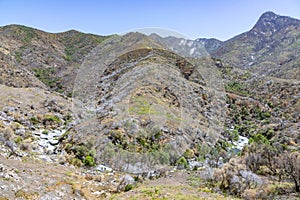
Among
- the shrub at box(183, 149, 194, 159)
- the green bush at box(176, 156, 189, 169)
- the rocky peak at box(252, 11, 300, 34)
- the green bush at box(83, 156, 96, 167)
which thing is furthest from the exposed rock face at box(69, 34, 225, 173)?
the rocky peak at box(252, 11, 300, 34)

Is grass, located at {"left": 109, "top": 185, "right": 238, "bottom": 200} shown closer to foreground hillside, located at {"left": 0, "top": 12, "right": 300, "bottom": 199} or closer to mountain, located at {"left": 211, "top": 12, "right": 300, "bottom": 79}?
foreground hillside, located at {"left": 0, "top": 12, "right": 300, "bottom": 199}

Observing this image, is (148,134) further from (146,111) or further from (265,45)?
(265,45)

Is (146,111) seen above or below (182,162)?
above

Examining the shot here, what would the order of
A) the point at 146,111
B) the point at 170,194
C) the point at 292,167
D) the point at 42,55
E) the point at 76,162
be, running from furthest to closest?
the point at 42,55, the point at 146,111, the point at 76,162, the point at 292,167, the point at 170,194

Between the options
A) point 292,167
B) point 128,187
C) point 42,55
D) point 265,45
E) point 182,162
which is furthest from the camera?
point 265,45

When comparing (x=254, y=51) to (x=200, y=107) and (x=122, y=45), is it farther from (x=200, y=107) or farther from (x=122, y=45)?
(x=200, y=107)

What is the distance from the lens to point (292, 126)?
1270 inches

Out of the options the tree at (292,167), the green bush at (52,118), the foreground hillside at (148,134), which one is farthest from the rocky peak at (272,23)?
the tree at (292,167)

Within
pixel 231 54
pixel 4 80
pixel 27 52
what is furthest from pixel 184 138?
pixel 231 54

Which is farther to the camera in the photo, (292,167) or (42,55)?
(42,55)

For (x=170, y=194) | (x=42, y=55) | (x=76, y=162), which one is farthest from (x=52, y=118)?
(x=42, y=55)

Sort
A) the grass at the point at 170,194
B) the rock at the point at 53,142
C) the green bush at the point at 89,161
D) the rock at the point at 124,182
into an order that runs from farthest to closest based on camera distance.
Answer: the rock at the point at 53,142, the green bush at the point at 89,161, the rock at the point at 124,182, the grass at the point at 170,194

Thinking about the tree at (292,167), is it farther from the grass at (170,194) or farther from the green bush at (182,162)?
the green bush at (182,162)

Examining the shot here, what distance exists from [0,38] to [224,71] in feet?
192
